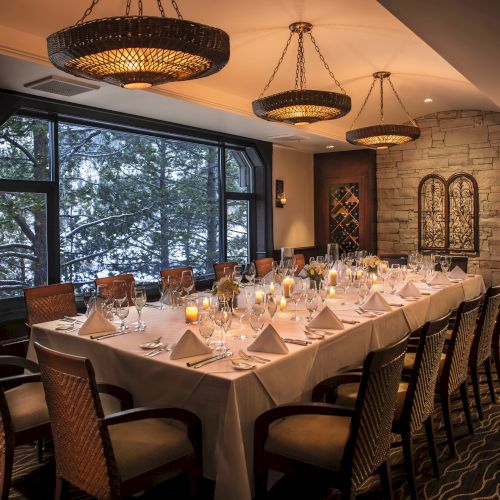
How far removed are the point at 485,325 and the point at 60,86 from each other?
389 cm

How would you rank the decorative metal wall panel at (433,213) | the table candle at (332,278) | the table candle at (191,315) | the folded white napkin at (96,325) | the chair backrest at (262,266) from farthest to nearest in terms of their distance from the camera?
the decorative metal wall panel at (433,213) < the chair backrest at (262,266) < the table candle at (332,278) < the table candle at (191,315) < the folded white napkin at (96,325)

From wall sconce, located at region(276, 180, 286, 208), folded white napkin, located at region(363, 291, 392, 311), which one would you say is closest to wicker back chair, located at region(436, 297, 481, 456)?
folded white napkin, located at region(363, 291, 392, 311)

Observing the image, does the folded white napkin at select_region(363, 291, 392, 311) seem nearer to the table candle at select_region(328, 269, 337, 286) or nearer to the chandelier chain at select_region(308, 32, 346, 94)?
the table candle at select_region(328, 269, 337, 286)

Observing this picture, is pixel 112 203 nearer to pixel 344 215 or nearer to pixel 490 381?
pixel 490 381

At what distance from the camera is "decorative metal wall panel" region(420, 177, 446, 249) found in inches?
328

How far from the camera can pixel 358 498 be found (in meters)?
2.83

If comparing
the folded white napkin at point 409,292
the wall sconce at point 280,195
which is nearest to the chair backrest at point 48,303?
the folded white napkin at point 409,292

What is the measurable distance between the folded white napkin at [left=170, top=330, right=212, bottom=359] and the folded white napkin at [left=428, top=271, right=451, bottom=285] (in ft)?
10.4

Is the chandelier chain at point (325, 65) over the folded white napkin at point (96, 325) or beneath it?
over

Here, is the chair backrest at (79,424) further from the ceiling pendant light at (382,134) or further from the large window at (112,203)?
the ceiling pendant light at (382,134)

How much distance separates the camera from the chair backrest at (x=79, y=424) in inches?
79.4

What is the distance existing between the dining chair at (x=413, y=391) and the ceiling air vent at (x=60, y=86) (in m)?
3.30

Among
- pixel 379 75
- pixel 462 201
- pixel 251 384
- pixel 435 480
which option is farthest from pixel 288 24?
pixel 462 201

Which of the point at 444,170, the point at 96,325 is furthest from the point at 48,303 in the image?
the point at 444,170
